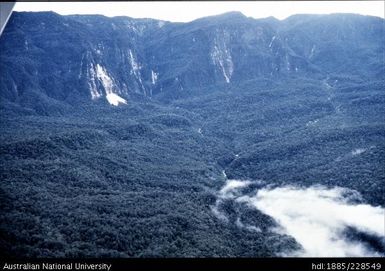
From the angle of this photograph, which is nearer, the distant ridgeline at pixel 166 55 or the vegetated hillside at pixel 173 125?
the vegetated hillside at pixel 173 125

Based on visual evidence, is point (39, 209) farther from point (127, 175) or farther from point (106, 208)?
point (127, 175)

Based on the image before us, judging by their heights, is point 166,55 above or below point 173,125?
above

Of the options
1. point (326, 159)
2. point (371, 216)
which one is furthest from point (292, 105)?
point (371, 216)

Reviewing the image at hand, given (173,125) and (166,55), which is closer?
(173,125)

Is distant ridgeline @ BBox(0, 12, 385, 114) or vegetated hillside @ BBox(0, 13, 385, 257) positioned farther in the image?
distant ridgeline @ BBox(0, 12, 385, 114)
